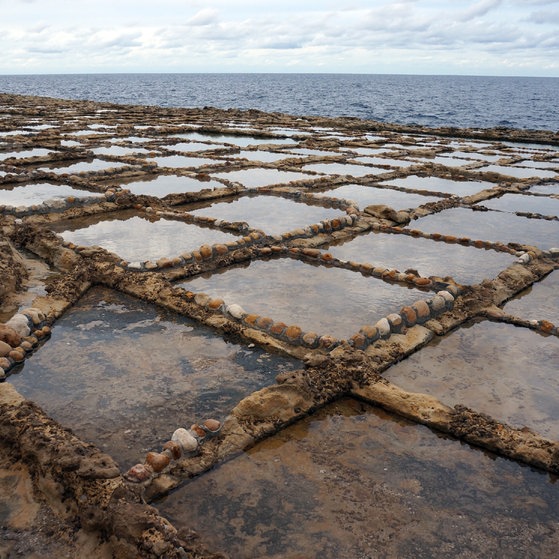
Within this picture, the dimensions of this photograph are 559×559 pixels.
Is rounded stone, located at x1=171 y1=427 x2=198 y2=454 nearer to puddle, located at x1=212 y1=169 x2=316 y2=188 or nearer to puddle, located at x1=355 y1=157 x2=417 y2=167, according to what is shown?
puddle, located at x1=212 y1=169 x2=316 y2=188

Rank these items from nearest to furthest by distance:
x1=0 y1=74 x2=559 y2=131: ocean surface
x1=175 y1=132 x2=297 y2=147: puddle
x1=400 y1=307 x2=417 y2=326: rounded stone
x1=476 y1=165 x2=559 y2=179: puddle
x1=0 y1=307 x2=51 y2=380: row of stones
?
x1=0 y1=307 x2=51 y2=380: row of stones
x1=400 y1=307 x2=417 y2=326: rounded stone
x1=476 y1=165 x2=559 y2=179: puddle
x1=175 y1=132 x2=297 y2=147: puddle
x1=0 y1=74 x2=559 y2=131: ocean surface

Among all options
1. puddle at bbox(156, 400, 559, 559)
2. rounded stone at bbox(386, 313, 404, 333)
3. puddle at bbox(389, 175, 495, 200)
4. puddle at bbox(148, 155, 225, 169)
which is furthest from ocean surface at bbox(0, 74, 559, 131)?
puddle at bbox(156, 400, 559, 559)

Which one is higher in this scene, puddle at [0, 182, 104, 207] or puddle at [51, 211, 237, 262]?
puddle at [0, 182, 104, 207]

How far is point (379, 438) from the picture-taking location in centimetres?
341

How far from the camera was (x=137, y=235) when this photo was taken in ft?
24.5

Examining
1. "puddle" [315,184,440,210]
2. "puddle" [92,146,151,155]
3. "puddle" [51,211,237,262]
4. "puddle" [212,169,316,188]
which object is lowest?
"puddle" [315,184,440,210]

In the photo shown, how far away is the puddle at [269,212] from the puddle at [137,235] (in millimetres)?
794

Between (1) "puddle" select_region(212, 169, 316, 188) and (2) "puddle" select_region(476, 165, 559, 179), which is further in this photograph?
(2) "puddle" select_region(476, 165, 559, 179)

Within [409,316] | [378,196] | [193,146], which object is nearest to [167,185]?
[378,196]

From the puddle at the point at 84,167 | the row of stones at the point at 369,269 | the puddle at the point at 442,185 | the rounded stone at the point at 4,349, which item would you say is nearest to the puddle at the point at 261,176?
the puddle at the point at 442,185

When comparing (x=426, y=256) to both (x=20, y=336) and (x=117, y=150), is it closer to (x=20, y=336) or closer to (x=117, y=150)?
(x=20, y=336)

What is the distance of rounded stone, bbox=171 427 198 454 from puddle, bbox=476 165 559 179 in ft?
40.0

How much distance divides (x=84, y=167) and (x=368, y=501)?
37.2 feet

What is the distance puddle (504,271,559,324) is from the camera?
5.34 meters
